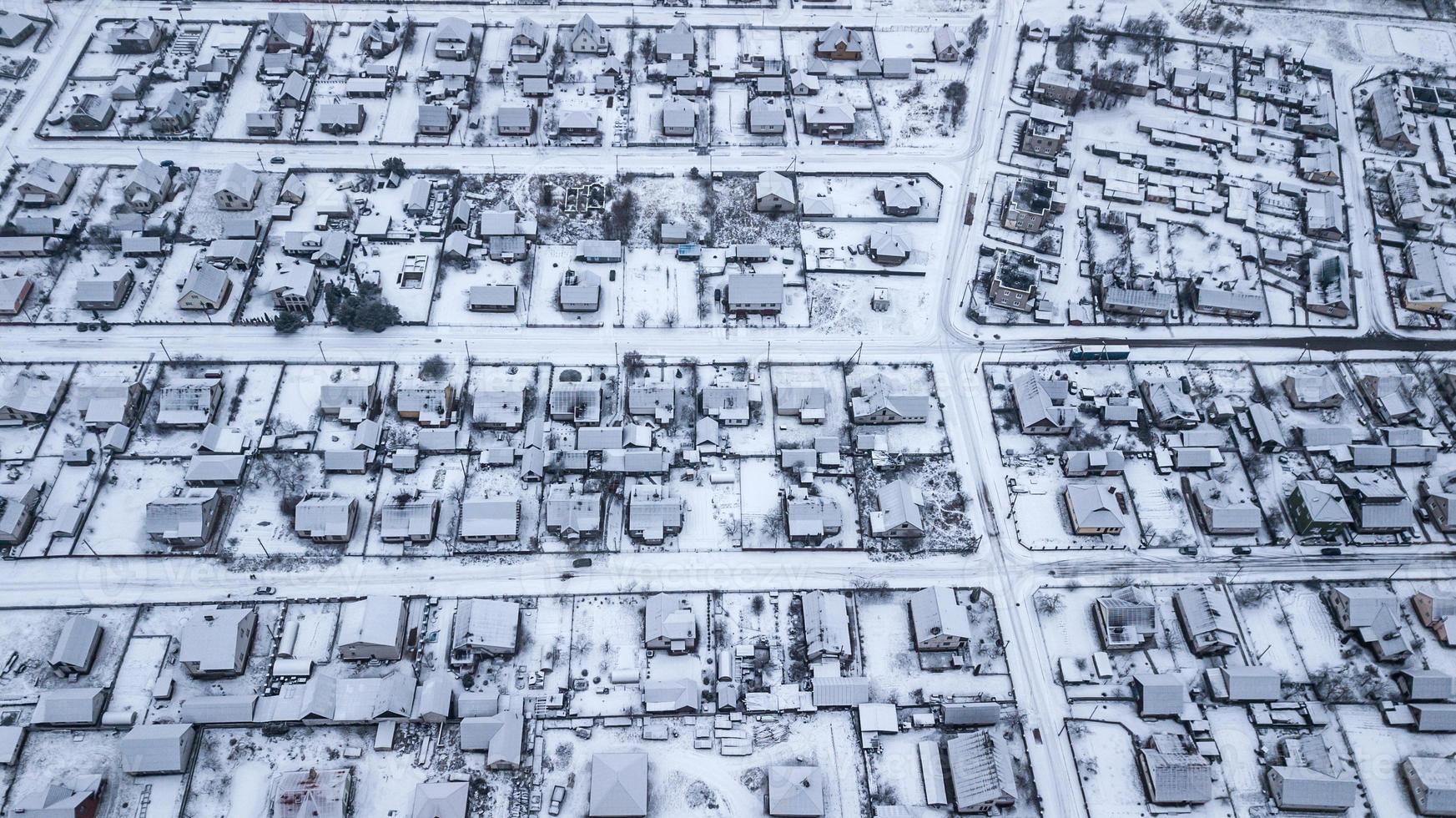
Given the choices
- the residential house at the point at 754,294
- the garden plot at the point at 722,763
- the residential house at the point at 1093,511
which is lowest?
the garden plot at the point at 722,763

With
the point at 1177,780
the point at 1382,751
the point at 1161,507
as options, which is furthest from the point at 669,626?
the point at 1382,751

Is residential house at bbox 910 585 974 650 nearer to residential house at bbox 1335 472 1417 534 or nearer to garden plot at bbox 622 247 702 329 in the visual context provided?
garden plot at bbox 622 247 702 329

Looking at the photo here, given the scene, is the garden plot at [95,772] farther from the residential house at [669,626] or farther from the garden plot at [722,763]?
the residential house at [669,626]

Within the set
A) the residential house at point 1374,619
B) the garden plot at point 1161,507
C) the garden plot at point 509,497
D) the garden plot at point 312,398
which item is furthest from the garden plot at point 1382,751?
the garden plot at point 312,398

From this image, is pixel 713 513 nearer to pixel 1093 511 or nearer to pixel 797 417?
pixel 797 417

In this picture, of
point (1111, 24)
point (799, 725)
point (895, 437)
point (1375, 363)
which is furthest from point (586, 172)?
point (1375, 363)

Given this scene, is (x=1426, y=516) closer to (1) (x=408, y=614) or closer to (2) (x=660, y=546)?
(2) (x=660, y=546)
